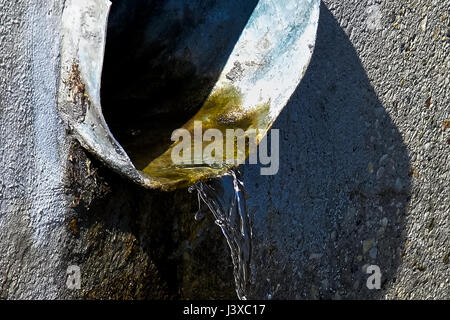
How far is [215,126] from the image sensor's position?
199 cm

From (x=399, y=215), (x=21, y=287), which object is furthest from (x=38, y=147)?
(x=399, y=215)

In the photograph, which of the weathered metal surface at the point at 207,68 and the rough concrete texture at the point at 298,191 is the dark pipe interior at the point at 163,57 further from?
the rough concrete texture at the point at 298,191

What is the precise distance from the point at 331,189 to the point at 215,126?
0.55 meters

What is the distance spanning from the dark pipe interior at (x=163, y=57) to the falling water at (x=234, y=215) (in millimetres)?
182

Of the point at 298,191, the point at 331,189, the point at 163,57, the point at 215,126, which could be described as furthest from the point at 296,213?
the point at 163,57

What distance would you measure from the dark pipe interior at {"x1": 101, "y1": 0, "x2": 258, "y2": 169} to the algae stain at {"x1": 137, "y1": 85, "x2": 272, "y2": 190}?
41mm

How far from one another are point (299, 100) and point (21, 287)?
0.94 meters

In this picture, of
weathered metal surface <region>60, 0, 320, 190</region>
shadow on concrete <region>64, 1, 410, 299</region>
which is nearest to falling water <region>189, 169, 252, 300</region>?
shadow on concrete <region>64, 1, 410, 299</region>

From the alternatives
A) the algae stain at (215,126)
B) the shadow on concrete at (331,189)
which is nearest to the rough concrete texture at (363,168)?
the shadow on concrete at (331,189)

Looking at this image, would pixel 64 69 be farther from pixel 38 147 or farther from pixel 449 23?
pixel 449 23

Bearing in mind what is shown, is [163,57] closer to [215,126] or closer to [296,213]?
[215,126]

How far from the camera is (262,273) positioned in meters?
→ 2.21

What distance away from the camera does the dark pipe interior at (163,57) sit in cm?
205

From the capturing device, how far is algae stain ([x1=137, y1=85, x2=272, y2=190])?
1.73 metres
